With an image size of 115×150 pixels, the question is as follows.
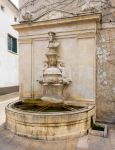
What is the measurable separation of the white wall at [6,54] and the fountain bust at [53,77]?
22.3 ft

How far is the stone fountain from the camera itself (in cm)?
484

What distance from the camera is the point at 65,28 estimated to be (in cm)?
552

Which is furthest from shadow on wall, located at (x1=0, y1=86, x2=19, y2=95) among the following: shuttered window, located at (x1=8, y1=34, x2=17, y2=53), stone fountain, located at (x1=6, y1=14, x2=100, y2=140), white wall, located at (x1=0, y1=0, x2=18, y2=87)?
stone fountain, located at (x1=6, y1=14, x2=100, y2=140)

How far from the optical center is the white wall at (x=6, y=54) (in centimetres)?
1159

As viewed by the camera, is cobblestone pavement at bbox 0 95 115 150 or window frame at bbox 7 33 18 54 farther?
window frame at bbox 7 33 18 54

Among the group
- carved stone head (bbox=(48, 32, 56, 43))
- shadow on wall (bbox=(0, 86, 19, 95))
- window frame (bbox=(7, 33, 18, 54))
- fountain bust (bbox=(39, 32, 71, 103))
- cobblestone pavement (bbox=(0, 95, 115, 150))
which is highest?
window frame (bbox=(7, 33, 18, 54))

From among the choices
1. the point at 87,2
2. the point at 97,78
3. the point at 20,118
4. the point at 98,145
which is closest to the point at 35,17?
the point at 87,2

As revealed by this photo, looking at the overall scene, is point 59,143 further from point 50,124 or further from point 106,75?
point 106,75

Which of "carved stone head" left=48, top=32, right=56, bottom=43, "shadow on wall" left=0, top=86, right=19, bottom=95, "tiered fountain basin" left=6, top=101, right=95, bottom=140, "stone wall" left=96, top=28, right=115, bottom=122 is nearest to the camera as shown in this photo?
"tiered fountain basin" left=6, top=101, right=95, bottom=140

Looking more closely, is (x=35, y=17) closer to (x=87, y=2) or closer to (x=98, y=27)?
(x=87, y=2)

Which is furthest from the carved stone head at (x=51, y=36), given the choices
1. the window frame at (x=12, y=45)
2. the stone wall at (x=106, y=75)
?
the window frame at (x=12, y=45)

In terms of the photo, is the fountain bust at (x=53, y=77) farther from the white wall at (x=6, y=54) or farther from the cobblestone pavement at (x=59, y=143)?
the white wall at (x=6, y=54)

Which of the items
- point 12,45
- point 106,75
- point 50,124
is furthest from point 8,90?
point 50,124

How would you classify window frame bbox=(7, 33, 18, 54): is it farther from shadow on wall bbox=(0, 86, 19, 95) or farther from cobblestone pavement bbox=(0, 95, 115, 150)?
cobblestone pavement bbox=(0, 95, 115, 150)
